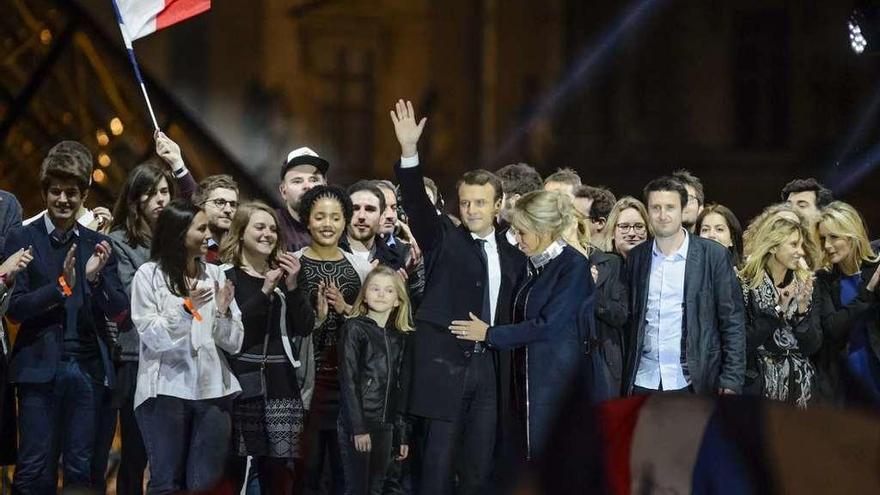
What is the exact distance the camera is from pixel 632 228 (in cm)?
782

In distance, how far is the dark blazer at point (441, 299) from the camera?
20.7ft

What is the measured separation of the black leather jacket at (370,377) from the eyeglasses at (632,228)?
66.5 inches

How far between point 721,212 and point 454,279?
2.13m

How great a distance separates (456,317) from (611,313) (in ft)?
3.35

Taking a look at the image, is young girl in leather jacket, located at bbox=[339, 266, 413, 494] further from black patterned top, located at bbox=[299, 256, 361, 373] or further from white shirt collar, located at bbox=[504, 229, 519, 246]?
white shirt collar, located at bbox=[504, 229, 519, 246]

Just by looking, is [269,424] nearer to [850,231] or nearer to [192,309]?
[192,309]

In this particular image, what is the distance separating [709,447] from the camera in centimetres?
217

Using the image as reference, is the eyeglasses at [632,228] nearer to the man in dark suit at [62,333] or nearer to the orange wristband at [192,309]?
the orange wristband at [192,309]

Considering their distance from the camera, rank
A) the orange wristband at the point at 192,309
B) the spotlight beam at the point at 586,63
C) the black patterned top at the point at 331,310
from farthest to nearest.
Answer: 1. the spotlight beam at the point at 586,63
2. the black patterned top at the point at 331,310
3. the orange wristband at the point at 192,309

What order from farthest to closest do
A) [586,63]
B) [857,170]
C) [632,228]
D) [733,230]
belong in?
[586,63], [857,170], [733,230], [632,228]

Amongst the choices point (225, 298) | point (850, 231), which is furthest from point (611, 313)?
point (225, 298)

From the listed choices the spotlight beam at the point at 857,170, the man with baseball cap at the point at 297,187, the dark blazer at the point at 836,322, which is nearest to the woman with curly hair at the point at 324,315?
the man with baseball cap at the point at 297,187

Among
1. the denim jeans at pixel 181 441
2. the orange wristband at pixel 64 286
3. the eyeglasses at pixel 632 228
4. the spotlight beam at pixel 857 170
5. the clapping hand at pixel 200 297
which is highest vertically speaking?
the spotlight beam at pixel 857 170

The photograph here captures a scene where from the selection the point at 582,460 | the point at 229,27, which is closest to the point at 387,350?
the point at 582,460
